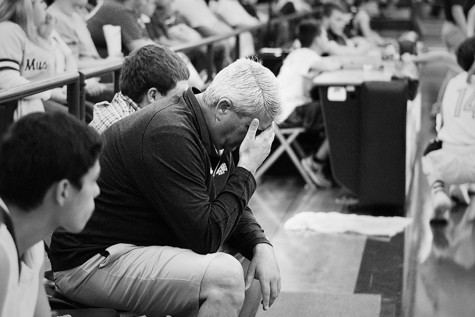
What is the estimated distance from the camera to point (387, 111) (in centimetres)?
651

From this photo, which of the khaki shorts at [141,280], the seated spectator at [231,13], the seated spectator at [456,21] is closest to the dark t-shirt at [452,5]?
the seated spectator at [456,21]

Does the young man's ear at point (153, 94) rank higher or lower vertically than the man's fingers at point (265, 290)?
higher

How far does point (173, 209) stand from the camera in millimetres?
2977

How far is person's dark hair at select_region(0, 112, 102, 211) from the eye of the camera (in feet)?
6.72

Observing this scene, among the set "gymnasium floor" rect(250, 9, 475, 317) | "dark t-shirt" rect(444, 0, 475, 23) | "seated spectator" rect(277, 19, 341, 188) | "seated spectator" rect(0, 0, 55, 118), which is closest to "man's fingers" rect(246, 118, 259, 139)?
"gymnasium floor" rect(250, 9, 475, 317)

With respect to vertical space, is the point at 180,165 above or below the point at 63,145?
below

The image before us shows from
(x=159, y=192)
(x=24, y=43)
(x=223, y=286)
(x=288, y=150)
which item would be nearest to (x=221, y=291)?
(x=223, y=286)

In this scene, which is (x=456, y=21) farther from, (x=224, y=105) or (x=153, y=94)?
(x=224, y=105)

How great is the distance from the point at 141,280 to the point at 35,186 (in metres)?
1.00

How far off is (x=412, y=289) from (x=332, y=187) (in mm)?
2649

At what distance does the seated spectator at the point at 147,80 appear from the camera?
384 cm

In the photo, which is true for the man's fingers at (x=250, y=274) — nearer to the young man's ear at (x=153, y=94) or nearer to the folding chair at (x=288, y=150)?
the young man's ear at (x=153, y=94)

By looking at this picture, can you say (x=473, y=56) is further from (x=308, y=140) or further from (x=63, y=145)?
(x=63, y=145)

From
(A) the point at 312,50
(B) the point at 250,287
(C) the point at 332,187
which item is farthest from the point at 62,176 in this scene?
(A) the point at 312,50
